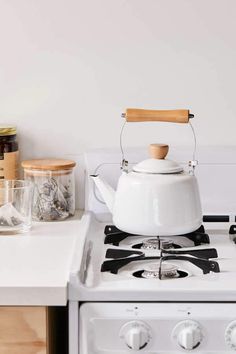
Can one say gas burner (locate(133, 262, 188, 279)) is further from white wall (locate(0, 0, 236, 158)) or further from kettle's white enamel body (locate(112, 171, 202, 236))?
white wall (locate(0, 0, 236, 158))

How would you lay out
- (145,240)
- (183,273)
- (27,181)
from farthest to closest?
(27,181) → (145,240) → (183,273)

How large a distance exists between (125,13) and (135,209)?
2.20 ft

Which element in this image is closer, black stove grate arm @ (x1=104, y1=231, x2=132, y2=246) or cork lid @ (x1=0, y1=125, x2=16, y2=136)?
black stove grate arm @ (x1=104, y1=231, x2=132, y2=246)

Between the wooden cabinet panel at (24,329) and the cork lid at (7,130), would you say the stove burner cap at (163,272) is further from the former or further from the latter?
the cork lid at (7,130)

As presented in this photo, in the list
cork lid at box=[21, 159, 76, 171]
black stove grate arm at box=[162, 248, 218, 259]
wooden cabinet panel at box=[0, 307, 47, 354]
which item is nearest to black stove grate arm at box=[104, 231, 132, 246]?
black stove grate arm at box=[162, 248, 218, 259]

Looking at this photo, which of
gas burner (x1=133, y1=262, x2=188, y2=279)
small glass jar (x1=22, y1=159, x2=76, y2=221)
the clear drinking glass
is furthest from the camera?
small glass jar (x1=22, y1=159, x2=76, y2=221)

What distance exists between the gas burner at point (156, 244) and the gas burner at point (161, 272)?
0.18m

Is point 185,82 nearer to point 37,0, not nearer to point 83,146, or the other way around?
point 83,146

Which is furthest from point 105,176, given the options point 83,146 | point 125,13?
point 125,13

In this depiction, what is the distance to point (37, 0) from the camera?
6.63ft

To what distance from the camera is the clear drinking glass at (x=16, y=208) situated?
1.82 m

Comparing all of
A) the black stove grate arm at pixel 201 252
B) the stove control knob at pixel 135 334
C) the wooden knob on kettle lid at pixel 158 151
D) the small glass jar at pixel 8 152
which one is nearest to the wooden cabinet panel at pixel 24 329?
the stove control knob at pixel 135 334

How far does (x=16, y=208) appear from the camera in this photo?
1.84 meters

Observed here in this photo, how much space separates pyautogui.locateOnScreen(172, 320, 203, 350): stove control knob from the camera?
1.38 m
